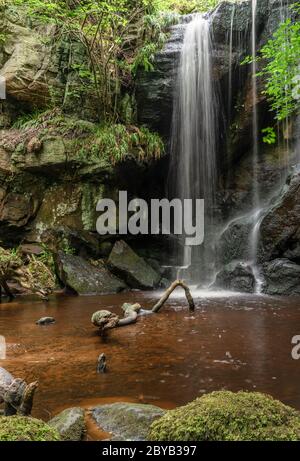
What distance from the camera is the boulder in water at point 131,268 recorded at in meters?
10.4

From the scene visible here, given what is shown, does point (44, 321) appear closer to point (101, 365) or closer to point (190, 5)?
point (101, 365)

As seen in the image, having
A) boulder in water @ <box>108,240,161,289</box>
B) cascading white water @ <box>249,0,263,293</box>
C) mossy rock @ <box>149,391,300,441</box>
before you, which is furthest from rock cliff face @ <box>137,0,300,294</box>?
mossy rock @ <box>149,391,300,441</box>

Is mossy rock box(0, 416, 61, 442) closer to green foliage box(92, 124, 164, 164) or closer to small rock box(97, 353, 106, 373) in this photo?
small rock box(97, 353, 106, 373)

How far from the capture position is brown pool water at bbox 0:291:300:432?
323 cm

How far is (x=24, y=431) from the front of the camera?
1.60m

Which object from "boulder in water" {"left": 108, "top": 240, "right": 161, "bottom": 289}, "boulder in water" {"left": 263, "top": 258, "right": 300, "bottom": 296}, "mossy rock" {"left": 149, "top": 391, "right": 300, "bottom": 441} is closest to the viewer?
"mossy rock" {"left": 149, "top": 391, "right": 300, "bottom": 441}

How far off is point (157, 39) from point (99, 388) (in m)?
11.4

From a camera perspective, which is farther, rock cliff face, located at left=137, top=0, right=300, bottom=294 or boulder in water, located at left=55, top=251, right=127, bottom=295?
boulder in water, located at left=55, top=251, right=127, bottom=295

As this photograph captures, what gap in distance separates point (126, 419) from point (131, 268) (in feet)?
26.8

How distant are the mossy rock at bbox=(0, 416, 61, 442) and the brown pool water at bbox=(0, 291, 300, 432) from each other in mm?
1203

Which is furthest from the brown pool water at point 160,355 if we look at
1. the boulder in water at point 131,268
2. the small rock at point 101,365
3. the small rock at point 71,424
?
the boulder in water at point 131,268

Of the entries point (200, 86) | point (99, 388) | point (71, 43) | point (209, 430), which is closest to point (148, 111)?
point (200, 86)

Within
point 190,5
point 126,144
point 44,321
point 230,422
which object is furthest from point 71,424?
point 190,5

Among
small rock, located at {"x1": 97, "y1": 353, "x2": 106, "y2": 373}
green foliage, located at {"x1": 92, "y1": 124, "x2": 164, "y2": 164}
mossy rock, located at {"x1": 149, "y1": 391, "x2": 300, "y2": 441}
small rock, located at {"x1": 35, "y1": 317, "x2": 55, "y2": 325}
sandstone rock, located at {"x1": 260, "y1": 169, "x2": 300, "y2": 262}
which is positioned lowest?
small rock, located at {"x1": 35, "y1": 317, "x2": 55, "y2": 325}
